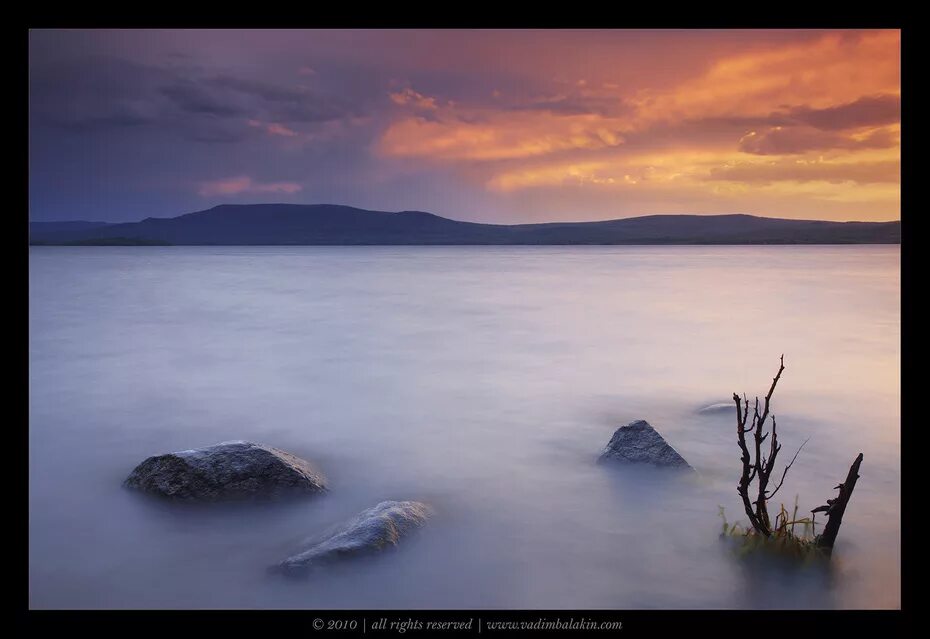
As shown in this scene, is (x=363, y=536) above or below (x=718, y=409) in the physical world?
below

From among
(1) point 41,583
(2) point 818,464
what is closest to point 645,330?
(2) point 818,464

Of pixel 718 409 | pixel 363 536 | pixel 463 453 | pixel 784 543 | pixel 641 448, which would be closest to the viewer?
pixel 784 543

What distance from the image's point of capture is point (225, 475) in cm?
552

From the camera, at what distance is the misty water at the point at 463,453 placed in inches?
178

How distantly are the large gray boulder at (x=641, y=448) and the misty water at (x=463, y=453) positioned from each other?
15 centimetres

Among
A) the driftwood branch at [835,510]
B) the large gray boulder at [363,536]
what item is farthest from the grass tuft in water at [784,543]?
the large gray boulder at [363,536]

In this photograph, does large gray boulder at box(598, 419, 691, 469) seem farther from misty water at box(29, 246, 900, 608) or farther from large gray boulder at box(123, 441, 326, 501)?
large gray boulder at box(123, 441, 326, 501)

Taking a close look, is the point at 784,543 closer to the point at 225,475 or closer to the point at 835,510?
the point at 835,510

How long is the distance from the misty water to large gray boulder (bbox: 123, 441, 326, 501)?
14cm

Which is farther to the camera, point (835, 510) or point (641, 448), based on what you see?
point (641, 448)

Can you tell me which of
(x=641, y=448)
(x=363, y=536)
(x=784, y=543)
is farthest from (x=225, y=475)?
(x=784, y=543)

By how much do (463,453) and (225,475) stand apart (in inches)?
106
